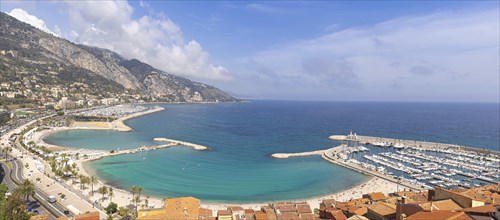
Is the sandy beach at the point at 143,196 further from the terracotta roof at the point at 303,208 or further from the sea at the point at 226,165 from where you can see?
the terracotta roof at the point at 303,208

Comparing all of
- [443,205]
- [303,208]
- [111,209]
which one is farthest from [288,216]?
[111,209]

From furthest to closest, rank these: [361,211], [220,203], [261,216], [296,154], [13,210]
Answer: [296,154]
[220,203]
[261,216]
[361,211]
[13,210]

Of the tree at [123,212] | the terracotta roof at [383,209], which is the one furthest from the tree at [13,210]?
the terracotta roof at [383,209]

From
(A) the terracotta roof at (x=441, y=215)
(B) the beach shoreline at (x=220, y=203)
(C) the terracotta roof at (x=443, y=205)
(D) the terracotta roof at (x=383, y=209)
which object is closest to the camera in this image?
(A) the terracotta roof at (x=441, y=215)

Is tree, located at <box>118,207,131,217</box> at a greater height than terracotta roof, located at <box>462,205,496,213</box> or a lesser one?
lesser

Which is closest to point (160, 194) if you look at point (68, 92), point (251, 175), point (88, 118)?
point (251, 175)

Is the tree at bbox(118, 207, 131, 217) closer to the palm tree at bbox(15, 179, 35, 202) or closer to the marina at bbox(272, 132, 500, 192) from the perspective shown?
the palm tree at bbox(15, 179, 35, 202)

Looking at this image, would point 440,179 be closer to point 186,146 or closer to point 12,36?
point 186,146

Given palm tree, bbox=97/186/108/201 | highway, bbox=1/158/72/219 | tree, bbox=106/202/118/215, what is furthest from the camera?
palm tree, bbox=97/186/108/201

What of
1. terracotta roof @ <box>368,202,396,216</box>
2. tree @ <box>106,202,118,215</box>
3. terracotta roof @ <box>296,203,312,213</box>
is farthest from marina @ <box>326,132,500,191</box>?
tree @ <box>106,202,118,215</box>

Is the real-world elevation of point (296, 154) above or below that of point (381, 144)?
below

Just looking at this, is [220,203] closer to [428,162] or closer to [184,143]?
[184,143]
